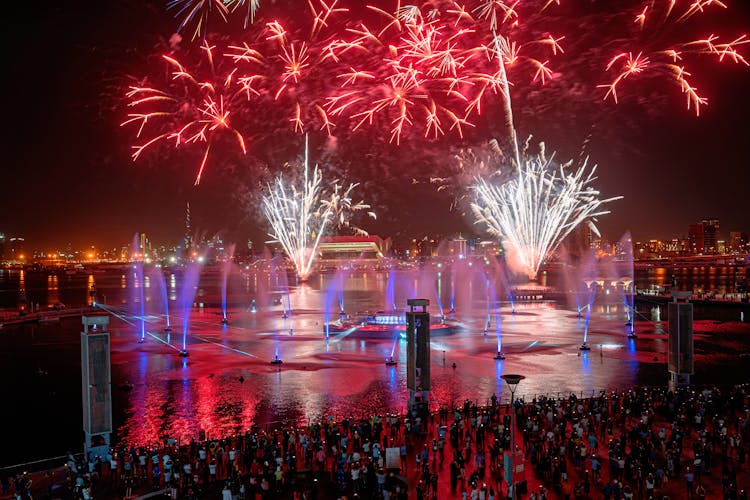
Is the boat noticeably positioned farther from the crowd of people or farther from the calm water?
the crowd of people

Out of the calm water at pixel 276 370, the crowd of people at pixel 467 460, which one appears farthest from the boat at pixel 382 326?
the crowd of people at pixel 467 460

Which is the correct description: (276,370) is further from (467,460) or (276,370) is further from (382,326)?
(467,460)

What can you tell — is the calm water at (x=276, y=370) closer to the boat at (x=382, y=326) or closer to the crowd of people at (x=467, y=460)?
the boat at (x=382, y=326)

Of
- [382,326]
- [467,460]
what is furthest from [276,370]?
[467,460]

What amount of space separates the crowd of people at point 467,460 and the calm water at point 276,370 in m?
5.74

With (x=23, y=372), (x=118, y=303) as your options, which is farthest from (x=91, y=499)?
(x=118, y=303)

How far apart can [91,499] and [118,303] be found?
6996 cm

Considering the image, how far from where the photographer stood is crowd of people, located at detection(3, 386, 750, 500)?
49.0 ft

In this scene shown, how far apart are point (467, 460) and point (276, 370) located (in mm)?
18497

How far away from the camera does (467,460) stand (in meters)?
17.0

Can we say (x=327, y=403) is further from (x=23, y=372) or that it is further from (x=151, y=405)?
(x=23, y=372)

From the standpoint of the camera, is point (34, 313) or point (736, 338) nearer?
point (736, 338)

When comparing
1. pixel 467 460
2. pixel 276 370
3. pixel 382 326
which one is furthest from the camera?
pixel 382 326

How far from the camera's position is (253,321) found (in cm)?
5612
